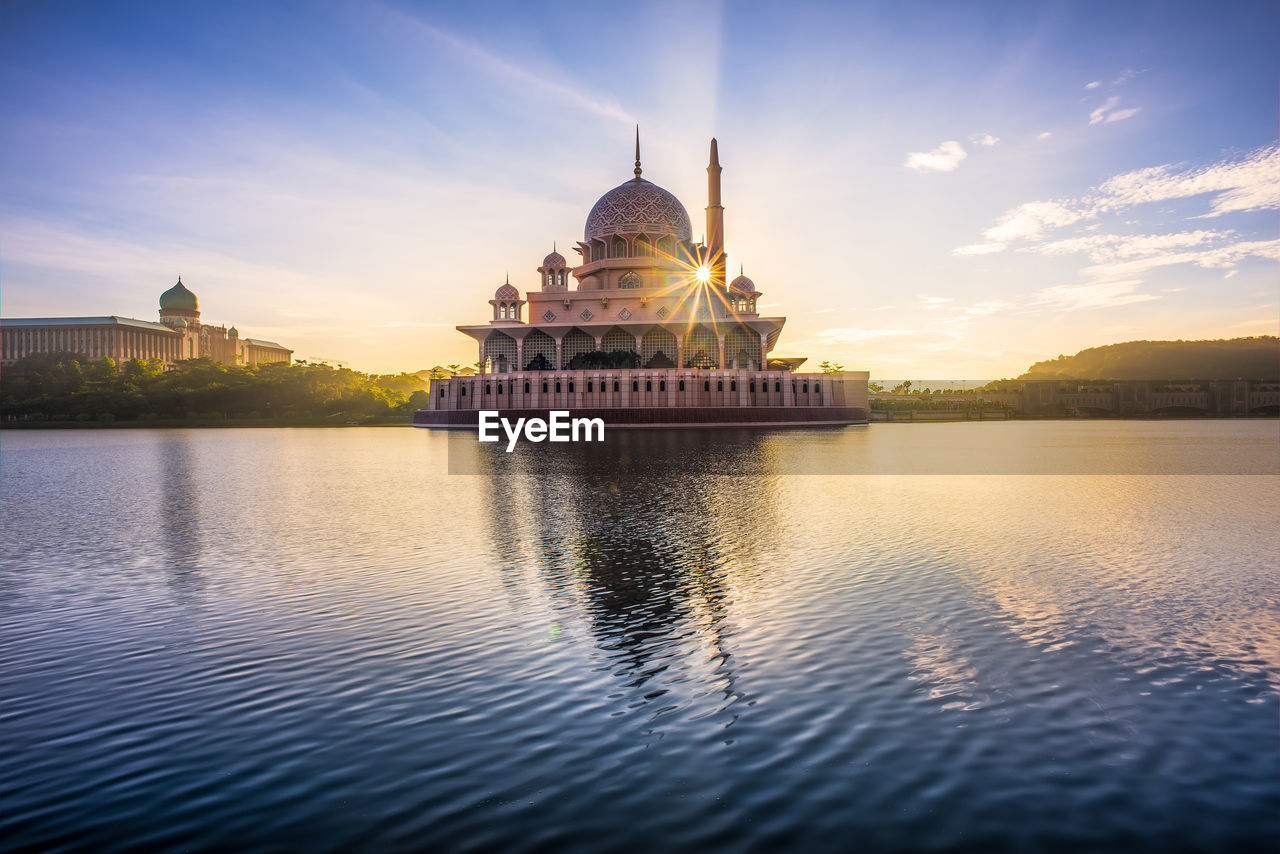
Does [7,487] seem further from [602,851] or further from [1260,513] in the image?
[1260,513]

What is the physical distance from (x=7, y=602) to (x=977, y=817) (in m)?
10.5

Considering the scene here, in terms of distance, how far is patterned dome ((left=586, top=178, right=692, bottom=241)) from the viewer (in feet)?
222

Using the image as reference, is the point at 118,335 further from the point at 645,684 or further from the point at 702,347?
the point at 645,684

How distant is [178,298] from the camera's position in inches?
6029

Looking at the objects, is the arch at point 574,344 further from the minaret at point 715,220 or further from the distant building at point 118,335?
the distant building at point 118,335

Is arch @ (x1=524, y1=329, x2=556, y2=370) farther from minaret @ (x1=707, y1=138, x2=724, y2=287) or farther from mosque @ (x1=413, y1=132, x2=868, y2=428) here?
minaret @ (x1=707, y1=138, x2=724, y2=287)

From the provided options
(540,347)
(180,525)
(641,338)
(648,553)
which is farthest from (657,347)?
(648,553)

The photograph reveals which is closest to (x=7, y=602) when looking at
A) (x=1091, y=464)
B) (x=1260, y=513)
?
(x=1260, y=513)

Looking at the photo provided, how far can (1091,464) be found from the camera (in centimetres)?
2866

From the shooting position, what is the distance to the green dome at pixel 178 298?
152625 millimetres

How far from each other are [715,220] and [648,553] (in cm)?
6117

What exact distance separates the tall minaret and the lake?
185ft

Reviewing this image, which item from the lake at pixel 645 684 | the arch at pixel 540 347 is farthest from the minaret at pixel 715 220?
the lake at pixel 645 684

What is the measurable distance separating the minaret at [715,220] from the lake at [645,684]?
186 ft
